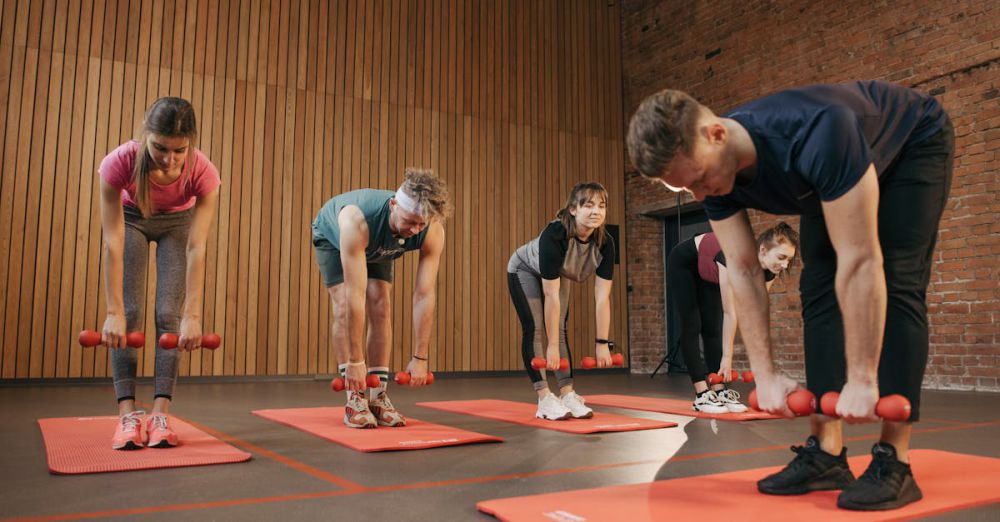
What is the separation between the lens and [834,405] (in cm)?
146

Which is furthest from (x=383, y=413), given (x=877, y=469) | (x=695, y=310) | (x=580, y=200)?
(x=877, y=469)

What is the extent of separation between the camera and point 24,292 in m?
5.75

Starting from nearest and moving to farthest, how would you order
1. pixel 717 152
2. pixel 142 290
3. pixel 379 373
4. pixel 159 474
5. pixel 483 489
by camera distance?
1. pixel 717 152
2. pixel 483 489
3. pixel 159 474
4. pixel 142 290
5. pixel 379 373

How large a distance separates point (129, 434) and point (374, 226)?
44.9 inches

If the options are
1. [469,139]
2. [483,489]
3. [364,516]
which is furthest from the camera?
[469,139]

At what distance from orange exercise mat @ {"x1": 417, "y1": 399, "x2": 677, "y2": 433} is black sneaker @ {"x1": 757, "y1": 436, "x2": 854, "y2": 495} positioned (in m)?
1.31

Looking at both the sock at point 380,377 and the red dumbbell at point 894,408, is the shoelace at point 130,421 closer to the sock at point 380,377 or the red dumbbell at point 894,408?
the sock at point 380,377

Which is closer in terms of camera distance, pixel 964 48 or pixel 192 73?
pixel 964 48

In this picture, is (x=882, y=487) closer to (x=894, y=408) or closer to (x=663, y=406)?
(x=894, y=408)

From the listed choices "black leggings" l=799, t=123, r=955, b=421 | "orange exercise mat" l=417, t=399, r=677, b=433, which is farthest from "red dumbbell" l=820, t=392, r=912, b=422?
"orange exercise mat" l=417, t=399, r=677, b=433

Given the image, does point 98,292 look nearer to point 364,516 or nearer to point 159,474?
point 159,474

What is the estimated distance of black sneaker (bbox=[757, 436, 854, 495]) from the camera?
1806 millimetres

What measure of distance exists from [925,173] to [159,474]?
85.5 inches

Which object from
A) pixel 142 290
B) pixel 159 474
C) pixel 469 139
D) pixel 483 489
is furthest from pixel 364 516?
pixel 469 139
